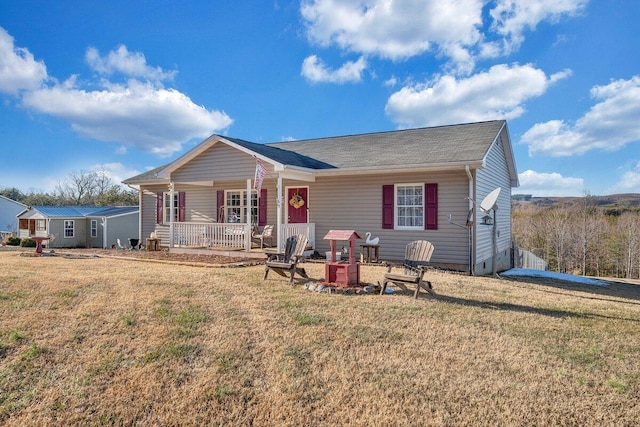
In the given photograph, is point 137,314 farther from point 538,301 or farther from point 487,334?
point 538,301

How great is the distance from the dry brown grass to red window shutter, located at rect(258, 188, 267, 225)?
721 cm

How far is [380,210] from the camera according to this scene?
1154cm

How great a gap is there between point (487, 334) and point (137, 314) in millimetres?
4718

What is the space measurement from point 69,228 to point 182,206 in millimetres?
11829

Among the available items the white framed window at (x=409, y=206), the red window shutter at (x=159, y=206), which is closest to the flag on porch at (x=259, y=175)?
the white framed window at (x=409, y=206)

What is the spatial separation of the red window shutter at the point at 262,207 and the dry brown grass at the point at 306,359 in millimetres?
7213

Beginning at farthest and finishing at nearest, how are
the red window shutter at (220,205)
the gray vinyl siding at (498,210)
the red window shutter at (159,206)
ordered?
1. the red window shutter at (159,206)
2. the red window shutter at (220,205)
3. the gray vinyl siding at (498,210)

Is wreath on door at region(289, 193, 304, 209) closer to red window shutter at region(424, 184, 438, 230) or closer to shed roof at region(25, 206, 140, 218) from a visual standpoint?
red window shutter at region(424, 184, 438, 230)

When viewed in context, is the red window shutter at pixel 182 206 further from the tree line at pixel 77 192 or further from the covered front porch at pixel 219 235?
the tree line at pixel 77 192

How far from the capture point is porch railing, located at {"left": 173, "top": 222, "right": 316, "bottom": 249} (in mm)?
12166

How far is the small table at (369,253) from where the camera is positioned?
1120 centimetres

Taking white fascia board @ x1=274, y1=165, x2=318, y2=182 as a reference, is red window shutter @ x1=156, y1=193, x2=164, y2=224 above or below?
below

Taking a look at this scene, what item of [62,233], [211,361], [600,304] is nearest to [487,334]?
[211,361]

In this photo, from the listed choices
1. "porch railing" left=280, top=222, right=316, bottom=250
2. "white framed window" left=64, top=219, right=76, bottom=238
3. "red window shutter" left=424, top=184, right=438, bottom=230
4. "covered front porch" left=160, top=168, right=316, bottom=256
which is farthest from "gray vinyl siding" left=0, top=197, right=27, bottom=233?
"red window shutter" left=424, top=184, right=438, bottom=230
